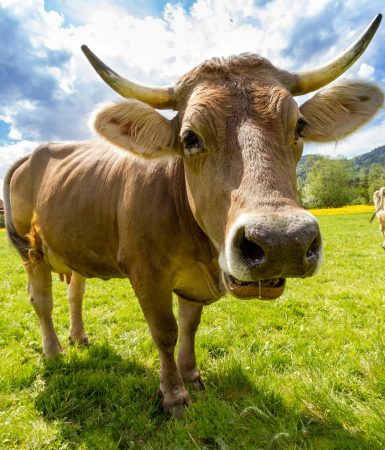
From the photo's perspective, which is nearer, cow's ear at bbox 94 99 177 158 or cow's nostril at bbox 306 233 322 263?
cow's nostril at bbox 306 233 322 263

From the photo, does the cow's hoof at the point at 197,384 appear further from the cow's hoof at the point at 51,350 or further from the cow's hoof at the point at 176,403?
the cow's hoof at the point at 51,350

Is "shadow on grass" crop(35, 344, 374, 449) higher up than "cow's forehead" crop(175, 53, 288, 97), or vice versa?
"cow's forehead" crop(175, 53, 288, 97)

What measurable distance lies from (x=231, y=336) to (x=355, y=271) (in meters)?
5.50

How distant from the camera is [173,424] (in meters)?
2.96

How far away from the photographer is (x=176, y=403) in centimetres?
316

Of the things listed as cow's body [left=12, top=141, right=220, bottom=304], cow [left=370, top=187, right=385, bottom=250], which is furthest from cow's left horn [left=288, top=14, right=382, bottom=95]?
cow [left=370, top=187, right=385, bottom=250]

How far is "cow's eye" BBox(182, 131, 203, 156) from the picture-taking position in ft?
8.18

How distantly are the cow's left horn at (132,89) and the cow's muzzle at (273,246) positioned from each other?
1.49 m

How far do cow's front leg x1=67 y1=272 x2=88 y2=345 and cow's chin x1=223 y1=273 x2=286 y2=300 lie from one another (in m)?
3.26

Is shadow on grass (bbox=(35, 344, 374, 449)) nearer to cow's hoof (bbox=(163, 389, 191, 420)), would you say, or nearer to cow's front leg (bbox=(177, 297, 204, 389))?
cow's hoof (bbox=(163, 389, 191, 420))

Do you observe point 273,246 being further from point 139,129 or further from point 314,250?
point 139,129

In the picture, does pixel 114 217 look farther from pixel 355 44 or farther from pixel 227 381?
pixel 355 44

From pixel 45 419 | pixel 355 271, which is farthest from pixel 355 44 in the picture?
pixel 355 271

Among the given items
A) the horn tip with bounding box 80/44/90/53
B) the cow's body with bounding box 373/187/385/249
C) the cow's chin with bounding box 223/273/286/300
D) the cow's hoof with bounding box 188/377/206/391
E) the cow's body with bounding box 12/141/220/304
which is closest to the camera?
the cow's chin with bounding box 223/273/286/300
